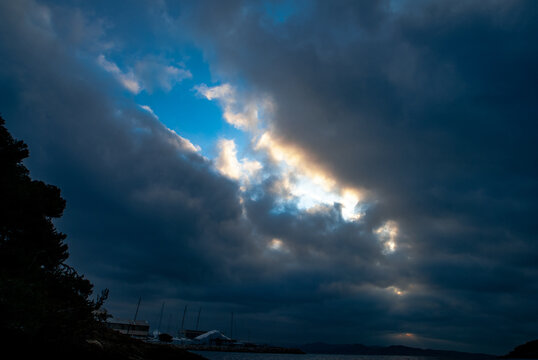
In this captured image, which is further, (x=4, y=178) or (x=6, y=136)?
(x=6, y=136)

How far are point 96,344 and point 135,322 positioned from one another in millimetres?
139855

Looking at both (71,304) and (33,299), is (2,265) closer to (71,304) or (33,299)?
(71,304)

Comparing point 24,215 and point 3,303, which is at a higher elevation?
point 24,215

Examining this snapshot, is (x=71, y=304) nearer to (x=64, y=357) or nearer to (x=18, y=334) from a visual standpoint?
(x=64, y=357)

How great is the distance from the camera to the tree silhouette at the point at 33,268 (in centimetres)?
1677

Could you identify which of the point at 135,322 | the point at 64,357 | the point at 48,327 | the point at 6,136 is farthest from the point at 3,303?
the point at 135,322

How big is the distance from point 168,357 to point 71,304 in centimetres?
3141

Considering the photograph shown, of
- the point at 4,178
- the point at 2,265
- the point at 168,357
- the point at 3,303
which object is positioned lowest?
the point at 168,357

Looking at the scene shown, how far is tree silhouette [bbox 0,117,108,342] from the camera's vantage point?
16766mm

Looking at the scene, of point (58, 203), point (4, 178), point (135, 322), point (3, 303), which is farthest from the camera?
point (135, 322)

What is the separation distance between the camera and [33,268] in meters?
22.3

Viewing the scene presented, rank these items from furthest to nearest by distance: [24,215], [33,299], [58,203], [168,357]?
1. [168,357]
2. [58,203]
3. [24,215]
4. [33,299]

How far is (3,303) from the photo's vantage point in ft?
53.0

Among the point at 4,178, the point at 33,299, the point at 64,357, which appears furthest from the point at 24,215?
the point at 64,357
